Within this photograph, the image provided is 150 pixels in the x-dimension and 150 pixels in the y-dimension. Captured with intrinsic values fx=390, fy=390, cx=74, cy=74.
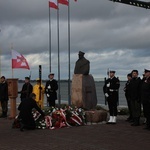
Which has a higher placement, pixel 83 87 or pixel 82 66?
pixel 82 66

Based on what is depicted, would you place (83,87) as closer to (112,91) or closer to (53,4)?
(112,91)

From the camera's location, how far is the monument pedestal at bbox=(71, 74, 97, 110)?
51.0 ft

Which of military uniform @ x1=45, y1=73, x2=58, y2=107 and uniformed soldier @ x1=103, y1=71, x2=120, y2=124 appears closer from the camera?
uniformed soldier @ x1=103, y1=71, x2=120, y2=124

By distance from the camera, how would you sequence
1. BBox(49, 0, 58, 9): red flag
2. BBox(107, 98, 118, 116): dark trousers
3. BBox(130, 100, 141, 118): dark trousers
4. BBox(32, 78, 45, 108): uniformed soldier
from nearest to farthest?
BBox(130, 100, 141, 118): dark trousers, BBox(107, 98, 118, 116): dark trousers, BBox(32, 78, 45, 108): uniformed soldier, BBox(49, 0, 58, 9): red flag

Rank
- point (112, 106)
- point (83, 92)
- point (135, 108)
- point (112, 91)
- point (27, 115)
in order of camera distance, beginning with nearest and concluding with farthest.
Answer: point (27, 115)
point (135, 108)
point (112, 91)
point (112, 106)
point (83, 92)

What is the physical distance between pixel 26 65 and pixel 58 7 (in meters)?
5.87

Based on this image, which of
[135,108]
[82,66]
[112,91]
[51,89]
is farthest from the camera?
[51,89]

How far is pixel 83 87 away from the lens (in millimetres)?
15539

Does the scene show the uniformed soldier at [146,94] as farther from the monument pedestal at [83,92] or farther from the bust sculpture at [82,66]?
the bust sculpture at [82,66]

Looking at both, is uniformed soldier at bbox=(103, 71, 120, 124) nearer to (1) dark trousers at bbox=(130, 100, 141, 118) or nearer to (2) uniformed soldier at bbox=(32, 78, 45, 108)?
(1) dark trousers at bbox=(130, 100, 141, 118)

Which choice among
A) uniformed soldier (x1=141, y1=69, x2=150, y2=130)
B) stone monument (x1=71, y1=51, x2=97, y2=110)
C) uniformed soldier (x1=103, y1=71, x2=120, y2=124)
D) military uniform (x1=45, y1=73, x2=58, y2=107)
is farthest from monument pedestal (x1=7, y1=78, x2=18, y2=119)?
uniformed soldier (x1=141, y1=69, x2=150, y2=130)

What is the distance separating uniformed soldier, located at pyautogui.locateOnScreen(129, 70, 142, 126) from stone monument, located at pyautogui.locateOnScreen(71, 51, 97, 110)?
2.25m

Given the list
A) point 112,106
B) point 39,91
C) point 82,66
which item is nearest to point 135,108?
point 112,106

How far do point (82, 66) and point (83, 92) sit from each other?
42.1 inches
